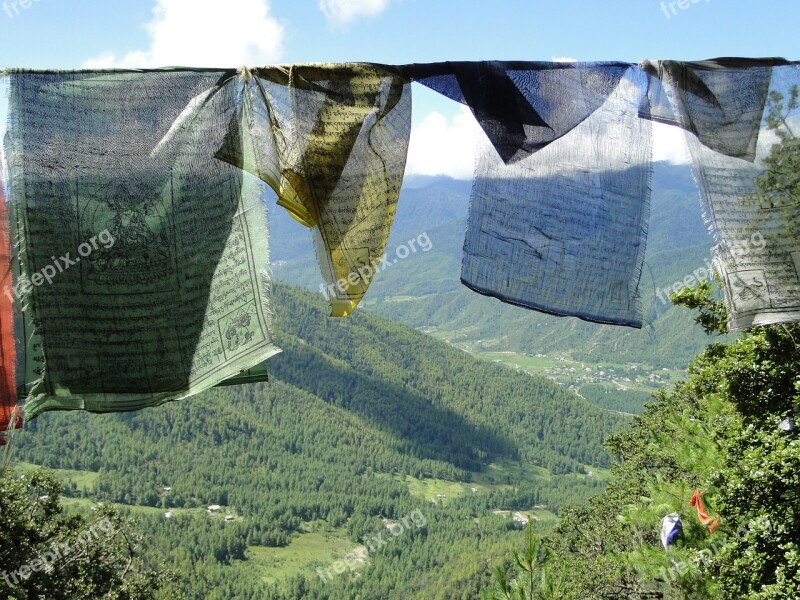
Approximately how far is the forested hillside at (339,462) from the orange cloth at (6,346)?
57.2 m

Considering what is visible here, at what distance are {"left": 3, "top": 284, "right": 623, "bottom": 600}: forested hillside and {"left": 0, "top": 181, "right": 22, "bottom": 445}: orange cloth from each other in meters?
57.2

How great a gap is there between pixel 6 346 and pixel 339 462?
112430mm

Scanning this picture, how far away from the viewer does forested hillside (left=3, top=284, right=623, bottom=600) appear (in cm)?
7719

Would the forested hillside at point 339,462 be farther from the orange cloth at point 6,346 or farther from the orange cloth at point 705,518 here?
the orange cloth at point 6,346

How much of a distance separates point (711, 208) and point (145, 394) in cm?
197

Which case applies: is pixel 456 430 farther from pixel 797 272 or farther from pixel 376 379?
pixel 797 272

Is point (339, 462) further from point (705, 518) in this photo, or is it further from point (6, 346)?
point (6, 346)

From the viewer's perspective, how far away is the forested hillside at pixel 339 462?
77.2 m

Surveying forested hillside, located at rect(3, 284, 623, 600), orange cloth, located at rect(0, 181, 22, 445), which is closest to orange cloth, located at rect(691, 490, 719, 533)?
orange cloth, located at rect(0, 181, 22, 445)

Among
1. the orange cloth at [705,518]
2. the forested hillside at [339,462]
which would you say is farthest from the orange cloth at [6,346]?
the forested hillside at [339,462]

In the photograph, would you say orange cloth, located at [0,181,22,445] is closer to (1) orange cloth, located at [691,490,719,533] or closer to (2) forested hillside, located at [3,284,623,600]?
(1) orange cloth, located at [691,490,719,533]

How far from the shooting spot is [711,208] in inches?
97.0

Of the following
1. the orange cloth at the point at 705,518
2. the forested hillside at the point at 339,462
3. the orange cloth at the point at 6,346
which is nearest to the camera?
the orange cloth at the point at 6,346

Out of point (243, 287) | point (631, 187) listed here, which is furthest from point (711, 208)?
point (243, 287)
